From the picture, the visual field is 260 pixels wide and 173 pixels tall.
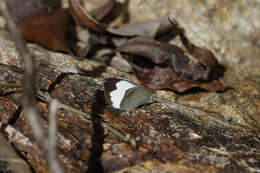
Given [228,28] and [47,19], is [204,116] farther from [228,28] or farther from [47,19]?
[47,19]

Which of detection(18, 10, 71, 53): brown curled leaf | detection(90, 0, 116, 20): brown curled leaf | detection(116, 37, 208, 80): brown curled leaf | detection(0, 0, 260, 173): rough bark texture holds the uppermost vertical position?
detection(90, 0, 116, 20): brown curled leaf

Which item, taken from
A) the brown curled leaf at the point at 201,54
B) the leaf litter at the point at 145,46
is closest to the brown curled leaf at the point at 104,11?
the leaf litter at the point at 145,46

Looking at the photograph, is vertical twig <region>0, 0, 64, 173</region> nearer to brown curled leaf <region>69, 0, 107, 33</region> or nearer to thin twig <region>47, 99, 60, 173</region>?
thin twig <region>47, 99, 60, 173</region>

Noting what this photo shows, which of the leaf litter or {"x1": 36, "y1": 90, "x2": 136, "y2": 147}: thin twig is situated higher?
the leaf litter

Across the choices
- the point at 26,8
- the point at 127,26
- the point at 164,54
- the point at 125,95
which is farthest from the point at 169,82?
the point at 26,8

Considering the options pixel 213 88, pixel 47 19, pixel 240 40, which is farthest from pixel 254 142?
pixel 47 19

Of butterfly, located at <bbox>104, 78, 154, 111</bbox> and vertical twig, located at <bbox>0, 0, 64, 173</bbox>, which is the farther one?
butterfly, located at <bbox>104, 78, 154, 111</bbox>

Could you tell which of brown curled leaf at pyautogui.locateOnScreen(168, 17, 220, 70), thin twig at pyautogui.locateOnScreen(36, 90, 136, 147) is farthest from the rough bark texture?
brown curled leaf at pyautogui.locateOnScreen(168, 17, 220, 70)
